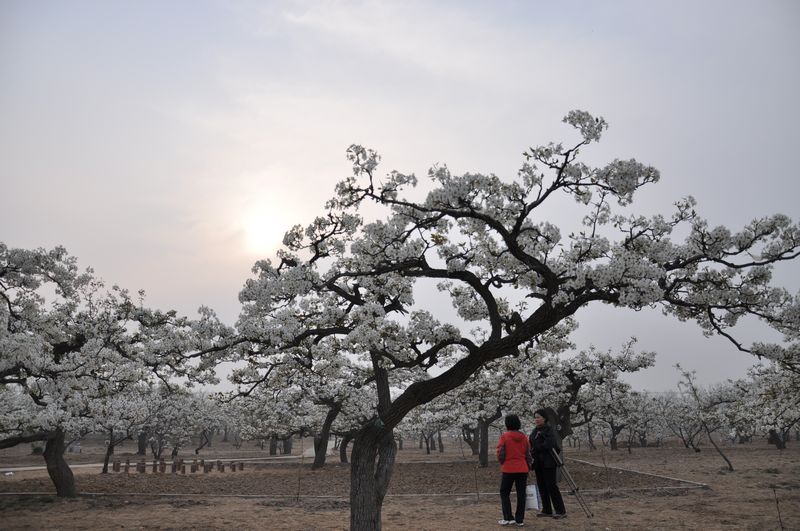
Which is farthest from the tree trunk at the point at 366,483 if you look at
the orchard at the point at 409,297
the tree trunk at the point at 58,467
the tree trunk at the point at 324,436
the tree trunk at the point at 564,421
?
the tree trunk at the point at 324,436

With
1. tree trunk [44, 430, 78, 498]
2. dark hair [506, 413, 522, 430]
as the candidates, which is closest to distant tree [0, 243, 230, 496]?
tree trunk [44, 430, 78, 498]

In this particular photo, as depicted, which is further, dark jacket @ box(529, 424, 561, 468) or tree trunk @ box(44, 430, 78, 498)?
tree trunk @ box(44, 430, 78, 498)

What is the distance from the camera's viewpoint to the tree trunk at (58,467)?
1756 cm

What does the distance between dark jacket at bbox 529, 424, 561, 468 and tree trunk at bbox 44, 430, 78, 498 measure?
15800mm

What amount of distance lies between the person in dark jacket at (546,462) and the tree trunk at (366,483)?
346 cm

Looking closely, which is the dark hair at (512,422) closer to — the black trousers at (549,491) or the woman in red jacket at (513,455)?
the woman in red jacket at (513,455)

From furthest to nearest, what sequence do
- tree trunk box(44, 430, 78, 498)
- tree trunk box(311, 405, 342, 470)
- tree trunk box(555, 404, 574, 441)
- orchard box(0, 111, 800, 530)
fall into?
tree trunk box(311, 405, 342, 470)
tree trunk box(555, 404, 574, 441)
tree trunk box(44, 430, 78, 498)
orchard box(0, 111, 800, 530)

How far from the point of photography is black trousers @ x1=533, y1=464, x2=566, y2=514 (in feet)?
36.4

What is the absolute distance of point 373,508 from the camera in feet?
30.6

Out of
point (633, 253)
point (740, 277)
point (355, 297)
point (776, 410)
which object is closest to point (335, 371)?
point (355, 297)

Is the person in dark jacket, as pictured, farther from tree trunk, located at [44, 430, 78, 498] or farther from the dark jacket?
tree trunk, located at [44, 430, 78, 498]

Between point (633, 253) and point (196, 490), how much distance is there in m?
20.8

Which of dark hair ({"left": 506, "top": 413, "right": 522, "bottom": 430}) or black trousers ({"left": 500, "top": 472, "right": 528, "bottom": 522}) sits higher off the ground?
dark hair ({"left": 506, "top": 413, "right": 522, "bottom": 430})

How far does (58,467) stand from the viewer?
17.7m
